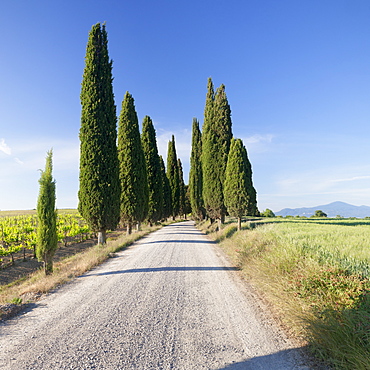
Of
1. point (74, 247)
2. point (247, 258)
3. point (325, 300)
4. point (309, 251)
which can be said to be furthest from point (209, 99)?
point (325, 300)

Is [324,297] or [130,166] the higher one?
[130,166]

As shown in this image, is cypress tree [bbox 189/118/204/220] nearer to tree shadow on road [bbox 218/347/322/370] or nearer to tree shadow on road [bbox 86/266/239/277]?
tree shadow on road [bbox 86/266/239/277]

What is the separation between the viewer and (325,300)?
3996 mm

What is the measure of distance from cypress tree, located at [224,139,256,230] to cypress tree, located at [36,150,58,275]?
10253mm

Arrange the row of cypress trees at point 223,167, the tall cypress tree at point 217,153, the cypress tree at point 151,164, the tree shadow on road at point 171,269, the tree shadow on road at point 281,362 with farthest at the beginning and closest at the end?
the cypress tree at point 151,164 → the tall cypress tree at point 217,153 → the row of cypress trees at point 223,167 → the tree shadow on road at point 171,269 → the tree shadow on road at point 281,362

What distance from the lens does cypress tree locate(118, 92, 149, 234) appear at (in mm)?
21953

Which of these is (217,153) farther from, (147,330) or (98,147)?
(147,330)

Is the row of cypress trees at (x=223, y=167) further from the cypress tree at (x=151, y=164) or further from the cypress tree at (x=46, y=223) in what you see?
the cypress tree at (x=46, y=223)

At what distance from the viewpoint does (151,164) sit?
31703 mm

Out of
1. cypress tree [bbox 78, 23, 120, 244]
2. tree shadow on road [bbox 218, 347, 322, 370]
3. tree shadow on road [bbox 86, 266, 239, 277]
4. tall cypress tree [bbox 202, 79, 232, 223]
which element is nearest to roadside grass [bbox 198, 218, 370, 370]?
tree shadow on road [bbox 218, 347, 322, 370]

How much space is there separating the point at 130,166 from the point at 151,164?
9.06 meters

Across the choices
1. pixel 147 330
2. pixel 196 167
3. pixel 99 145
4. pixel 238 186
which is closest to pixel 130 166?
pixel 99 145

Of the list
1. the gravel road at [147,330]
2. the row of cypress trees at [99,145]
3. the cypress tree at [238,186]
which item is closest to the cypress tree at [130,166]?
the row of cypress trees at [99,145]

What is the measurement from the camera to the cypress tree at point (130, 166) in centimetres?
2195
